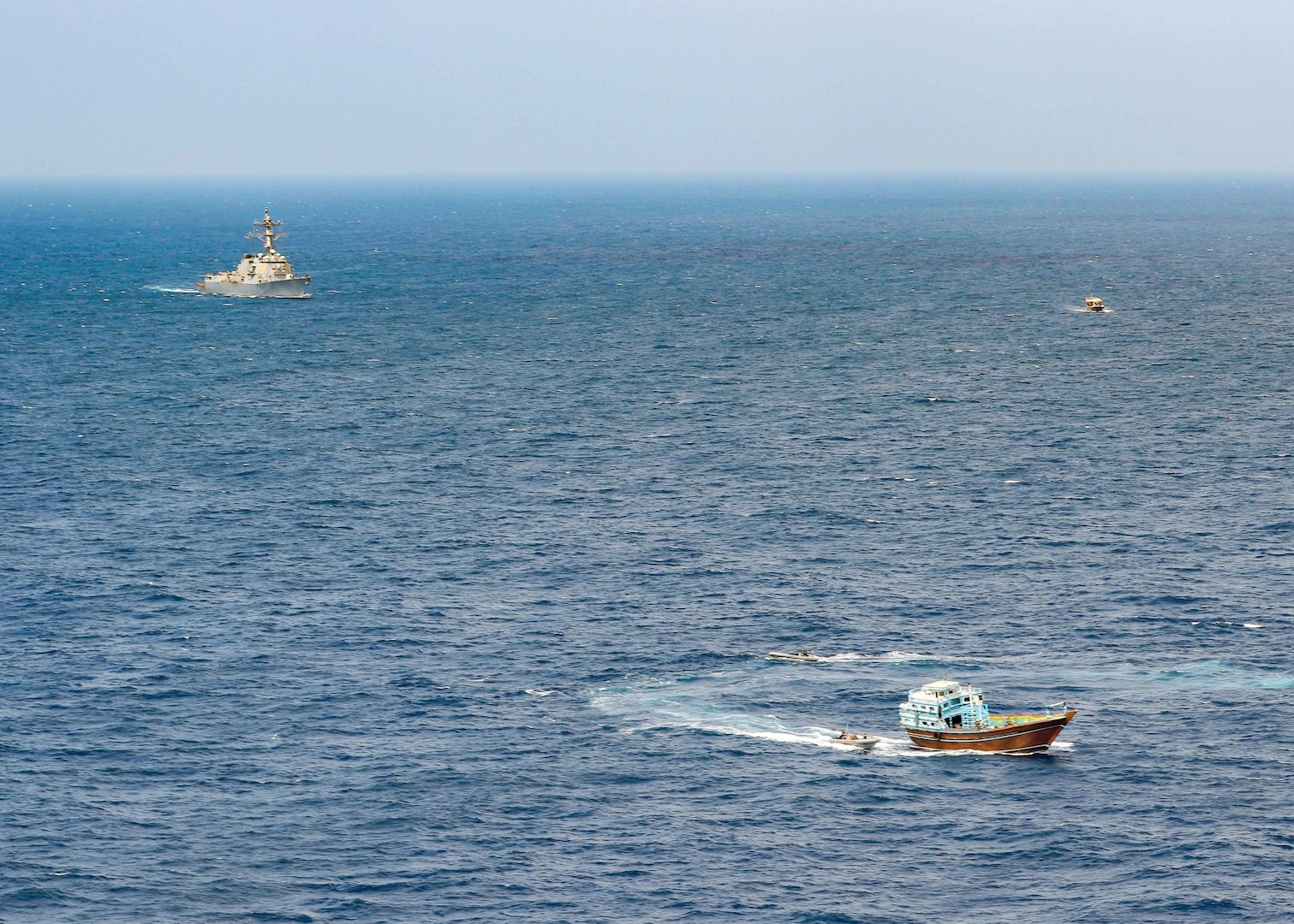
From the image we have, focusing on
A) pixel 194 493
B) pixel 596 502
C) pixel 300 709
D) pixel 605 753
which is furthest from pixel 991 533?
pixel 194 493

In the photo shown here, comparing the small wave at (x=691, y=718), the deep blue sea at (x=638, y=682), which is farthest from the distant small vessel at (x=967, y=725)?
the small wave at (x=691, y=718)

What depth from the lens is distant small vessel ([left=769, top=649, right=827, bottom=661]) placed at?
118m

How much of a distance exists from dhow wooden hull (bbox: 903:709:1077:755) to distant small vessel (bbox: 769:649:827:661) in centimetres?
1503

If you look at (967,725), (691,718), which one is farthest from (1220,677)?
(691,718)

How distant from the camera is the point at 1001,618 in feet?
414

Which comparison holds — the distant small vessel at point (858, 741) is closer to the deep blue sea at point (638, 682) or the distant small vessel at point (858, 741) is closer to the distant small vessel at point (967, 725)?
the deep blue sea at point (638, 682)

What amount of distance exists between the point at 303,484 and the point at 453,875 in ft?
290

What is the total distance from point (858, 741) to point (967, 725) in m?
7.12

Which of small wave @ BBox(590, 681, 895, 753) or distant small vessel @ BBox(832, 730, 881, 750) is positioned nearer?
distant small vessel @ BBox(832, 730, 881, 750)

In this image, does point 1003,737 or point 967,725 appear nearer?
point 1003,737

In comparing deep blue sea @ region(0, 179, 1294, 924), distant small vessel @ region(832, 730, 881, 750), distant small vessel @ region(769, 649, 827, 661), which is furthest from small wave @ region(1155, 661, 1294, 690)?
distant small vessel @ region(769, 649, 827, 661)

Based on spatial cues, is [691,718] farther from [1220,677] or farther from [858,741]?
[1220,677]

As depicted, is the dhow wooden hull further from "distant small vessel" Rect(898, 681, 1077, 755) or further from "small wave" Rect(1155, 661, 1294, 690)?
"small wave" Rect(1155, 661, 1294, 690)

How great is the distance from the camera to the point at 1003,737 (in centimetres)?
10256
